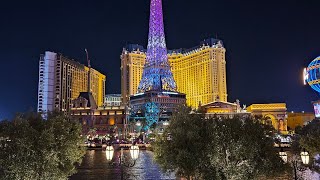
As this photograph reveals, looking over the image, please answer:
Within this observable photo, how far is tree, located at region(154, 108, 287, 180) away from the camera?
17781mm

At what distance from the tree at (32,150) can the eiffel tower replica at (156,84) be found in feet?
351

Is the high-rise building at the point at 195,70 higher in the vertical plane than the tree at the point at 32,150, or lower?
higher

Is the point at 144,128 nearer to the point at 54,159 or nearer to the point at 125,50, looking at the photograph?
the point at 125,50

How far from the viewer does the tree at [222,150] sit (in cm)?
1778

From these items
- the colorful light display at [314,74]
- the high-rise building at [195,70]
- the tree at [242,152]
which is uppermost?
the high-rise building at [195,70]

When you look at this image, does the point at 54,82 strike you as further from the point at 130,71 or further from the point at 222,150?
the point at 222,150

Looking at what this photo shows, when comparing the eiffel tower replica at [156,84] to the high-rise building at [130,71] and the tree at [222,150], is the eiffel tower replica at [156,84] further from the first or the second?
the tree at [222,150]

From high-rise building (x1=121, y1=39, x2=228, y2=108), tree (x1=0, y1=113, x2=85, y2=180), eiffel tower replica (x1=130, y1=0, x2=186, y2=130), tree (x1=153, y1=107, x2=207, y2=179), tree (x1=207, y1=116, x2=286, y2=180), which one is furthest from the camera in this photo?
high-rise building (x1=121, y1=39, x2=228, y2=108)

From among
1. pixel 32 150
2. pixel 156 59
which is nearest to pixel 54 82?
pixel 156 59

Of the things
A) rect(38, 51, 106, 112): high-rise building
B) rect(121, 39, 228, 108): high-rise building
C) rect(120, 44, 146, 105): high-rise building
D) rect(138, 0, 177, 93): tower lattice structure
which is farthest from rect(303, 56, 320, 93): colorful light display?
rect(38, 51, 106, 112): high-rise building

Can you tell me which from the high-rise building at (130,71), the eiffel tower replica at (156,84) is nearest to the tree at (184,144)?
the eiffel tower replica at (156,84)

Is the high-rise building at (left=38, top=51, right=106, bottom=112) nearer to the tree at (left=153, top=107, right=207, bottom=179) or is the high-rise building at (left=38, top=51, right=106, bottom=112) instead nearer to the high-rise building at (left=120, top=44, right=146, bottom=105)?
the high-rise building at (left=120, top=44, right=146, bottom=105)

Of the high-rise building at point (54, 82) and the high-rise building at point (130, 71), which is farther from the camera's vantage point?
the high-rise building at point (130, 71)

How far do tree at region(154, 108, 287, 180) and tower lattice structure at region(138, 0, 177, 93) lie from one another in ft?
358
